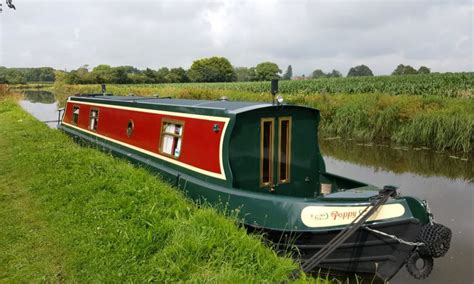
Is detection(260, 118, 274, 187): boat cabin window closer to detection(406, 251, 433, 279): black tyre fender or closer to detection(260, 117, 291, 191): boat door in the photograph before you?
detection(260, 117, 291, 191): boat door

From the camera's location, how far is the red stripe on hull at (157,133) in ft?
16.4

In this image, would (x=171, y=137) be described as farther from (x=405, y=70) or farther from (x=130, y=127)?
(x=405, y=70)

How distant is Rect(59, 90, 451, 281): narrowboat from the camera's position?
157 inches

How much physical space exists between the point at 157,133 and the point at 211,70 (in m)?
62.6

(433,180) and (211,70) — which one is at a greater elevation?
(211,70)

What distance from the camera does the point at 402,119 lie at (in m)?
12.0

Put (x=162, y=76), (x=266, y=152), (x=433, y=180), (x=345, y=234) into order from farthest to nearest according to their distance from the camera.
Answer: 1. (x=162, y=76)
2. (x=433, y=180)
3. (x=266, y=152)
4. (x=345, y=234)

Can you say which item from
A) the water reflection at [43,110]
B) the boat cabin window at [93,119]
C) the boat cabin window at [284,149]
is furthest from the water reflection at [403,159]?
the water reflection at [43,110]

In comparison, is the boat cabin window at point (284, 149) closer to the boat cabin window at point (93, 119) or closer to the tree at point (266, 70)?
Result: the boat cabin window at point (93, 119)

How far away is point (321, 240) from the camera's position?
13.5 ft

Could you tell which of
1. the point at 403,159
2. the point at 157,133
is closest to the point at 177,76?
the point at 403,159

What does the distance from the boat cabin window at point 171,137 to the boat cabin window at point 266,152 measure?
137 cm

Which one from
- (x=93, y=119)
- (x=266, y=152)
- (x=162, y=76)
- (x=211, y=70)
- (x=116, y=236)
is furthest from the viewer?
(x=211, y=70)

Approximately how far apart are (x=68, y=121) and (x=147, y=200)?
7.32 metres
